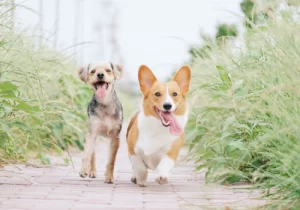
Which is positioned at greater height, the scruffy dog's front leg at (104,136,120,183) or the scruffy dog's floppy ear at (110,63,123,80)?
the scruffy dog's floppy ear at (110,63,123,80)

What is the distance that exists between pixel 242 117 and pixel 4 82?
2.00 metres

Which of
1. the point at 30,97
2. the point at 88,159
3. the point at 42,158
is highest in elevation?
the point at 30,97

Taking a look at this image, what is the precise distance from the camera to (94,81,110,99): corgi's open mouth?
6578 mm

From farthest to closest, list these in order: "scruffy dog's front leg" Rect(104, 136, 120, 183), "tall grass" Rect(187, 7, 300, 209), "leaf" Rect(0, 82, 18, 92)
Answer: "scruffy dog's front leg" Rect(104, 136, 120, 183), "leaf" Rect(0, 82, 18, 92), "tall grass" Rect(187, 7, 300, 209)

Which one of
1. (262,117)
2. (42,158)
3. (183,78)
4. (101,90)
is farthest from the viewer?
(42,158)

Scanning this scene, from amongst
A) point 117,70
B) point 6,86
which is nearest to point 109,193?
point 6,86

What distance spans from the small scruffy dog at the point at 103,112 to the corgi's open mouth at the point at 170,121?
2.71ft

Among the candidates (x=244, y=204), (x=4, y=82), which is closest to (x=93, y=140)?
(x=4, y=82)

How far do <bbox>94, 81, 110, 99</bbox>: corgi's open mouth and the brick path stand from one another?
0.84 metres

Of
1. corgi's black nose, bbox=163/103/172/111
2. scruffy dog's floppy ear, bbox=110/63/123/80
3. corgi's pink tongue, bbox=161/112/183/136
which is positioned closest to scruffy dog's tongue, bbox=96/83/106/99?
scruffy dog's floppy ear, bbox=110/63/123/80

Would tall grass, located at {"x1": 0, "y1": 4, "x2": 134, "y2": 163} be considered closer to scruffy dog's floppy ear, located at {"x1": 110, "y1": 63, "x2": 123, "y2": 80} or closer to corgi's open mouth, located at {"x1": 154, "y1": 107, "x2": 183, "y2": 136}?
scruffy dog's floppy ear, located at {"x1": 110, "y1": 63, "x2": 123, "y2": 80}

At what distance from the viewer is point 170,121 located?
221 inches

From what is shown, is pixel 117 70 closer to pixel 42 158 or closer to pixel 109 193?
pixel 42 158

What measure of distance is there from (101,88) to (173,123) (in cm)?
125
